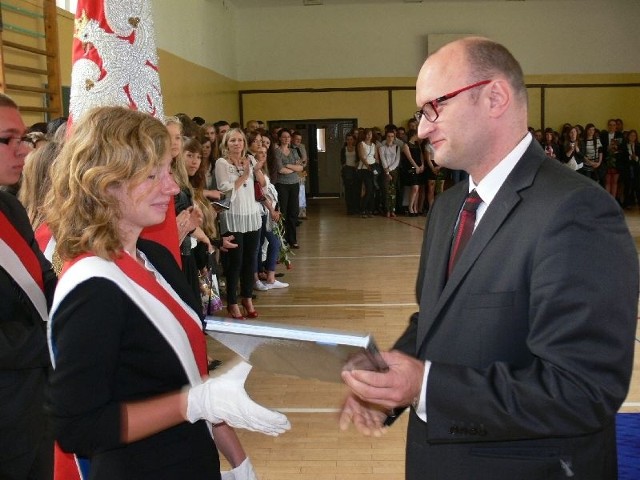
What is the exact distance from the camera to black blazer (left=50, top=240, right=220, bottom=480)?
1258 millimetres

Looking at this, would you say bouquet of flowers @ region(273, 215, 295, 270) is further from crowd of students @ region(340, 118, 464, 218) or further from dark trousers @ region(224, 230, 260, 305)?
crowd of students @ region(340, 118, 464, 218)

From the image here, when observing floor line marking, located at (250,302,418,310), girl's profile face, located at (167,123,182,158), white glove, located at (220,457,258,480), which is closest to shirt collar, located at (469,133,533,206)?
white glove, located at (220,457,258,480)

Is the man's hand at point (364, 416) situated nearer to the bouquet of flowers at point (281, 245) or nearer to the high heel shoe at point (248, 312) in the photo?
the high heel shoe at point (248, 312)

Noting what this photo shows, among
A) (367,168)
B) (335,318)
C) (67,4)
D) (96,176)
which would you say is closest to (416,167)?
(367,168)

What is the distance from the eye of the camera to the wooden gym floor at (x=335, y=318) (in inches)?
124

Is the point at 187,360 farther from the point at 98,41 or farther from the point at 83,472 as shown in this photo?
the point at 98,41

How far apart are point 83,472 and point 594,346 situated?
115cm

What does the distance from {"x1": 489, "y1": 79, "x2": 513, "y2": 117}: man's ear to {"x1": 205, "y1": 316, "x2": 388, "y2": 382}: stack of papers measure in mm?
608

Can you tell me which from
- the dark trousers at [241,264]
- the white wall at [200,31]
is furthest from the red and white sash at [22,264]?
the white wall at [200,31]

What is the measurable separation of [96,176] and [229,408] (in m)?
0.56

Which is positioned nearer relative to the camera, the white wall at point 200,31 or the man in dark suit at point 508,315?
the man in dark suit at point 508,315

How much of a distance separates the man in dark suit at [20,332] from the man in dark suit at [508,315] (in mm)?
923

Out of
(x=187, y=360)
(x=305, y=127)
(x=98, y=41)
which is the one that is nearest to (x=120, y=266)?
(x=187, y=360)

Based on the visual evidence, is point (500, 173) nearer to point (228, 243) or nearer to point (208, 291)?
point (208, 291)
